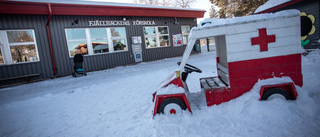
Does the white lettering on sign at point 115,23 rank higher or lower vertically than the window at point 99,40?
higher

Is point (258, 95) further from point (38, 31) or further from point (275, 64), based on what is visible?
point (38, 31)

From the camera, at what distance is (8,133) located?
2.57 meters

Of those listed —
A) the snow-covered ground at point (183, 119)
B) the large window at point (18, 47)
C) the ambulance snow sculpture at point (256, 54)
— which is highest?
the large window at point (18, 47)

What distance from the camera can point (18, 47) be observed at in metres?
7.79

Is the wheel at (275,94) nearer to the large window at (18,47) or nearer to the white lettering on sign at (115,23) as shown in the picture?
the white lettering on sign at (115,23)

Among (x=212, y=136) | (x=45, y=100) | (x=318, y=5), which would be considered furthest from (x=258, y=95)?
(x=318, y=5)

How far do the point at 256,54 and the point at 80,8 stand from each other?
31.8 ft

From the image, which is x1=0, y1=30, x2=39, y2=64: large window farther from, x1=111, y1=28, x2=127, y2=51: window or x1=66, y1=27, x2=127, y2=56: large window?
x1=111, y1=28, x2=127, y2=51: window

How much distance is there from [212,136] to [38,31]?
10210 millimetres

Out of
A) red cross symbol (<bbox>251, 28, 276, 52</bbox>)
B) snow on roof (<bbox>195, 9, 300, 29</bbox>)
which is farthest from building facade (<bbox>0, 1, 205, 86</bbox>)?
red cross symbol (<bbox>251, 28, 276, 52</bbox>)

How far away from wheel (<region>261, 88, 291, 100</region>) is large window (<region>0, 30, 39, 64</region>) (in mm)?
10516

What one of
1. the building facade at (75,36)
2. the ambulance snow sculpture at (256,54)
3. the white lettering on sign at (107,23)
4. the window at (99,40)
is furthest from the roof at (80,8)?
the ambulance snow sculpture at (256,54)

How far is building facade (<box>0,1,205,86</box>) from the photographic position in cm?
754

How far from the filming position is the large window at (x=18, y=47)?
24.5 feet
